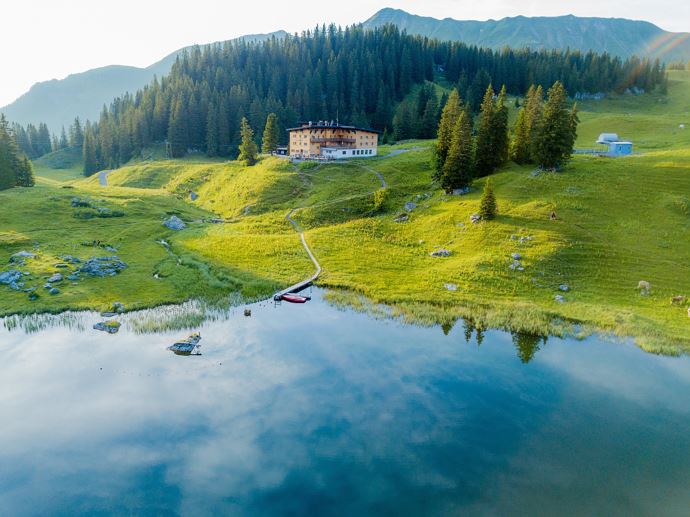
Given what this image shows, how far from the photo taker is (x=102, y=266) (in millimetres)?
57625

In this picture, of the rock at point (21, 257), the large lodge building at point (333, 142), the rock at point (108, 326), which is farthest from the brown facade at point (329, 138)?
the rock at point (108, 326)

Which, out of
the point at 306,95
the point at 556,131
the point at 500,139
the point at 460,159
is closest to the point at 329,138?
the point at 460,159

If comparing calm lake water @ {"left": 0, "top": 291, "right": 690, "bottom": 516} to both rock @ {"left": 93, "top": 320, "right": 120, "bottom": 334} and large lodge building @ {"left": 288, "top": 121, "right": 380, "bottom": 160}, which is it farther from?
large lodge building @ {"left": 288, "top": 121, "right": 380, "bottom": 160}

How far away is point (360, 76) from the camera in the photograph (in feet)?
604

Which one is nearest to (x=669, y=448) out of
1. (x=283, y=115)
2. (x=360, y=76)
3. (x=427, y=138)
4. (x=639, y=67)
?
(x=427, y=138)

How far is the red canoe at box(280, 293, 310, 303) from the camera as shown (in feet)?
169

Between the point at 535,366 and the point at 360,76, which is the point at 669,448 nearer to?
the point at 535,366

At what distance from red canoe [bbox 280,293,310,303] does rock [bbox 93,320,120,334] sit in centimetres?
1801

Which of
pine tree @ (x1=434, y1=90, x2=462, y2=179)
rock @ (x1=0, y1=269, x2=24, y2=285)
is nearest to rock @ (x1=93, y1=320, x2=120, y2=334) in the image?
rock @ (x1=0, y1=269, x2=24, y2=285)

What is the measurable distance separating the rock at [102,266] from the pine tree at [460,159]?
55.4m

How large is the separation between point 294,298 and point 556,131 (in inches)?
2165

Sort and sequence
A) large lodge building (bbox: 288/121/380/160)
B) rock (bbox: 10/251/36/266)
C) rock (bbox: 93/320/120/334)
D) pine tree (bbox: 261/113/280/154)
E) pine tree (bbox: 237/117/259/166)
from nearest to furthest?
rock (bbox: 93/320/120/334)
rock (bbox: 10/251/36/266)
large lodge building (bbox: 288/121/380/160)
pine tree (bbox: 237/117/259/166)
pine tree (bbox: 261/113/280/154)

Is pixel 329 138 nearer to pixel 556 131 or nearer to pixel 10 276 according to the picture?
pixel 556 131

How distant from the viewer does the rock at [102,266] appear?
185 ft
